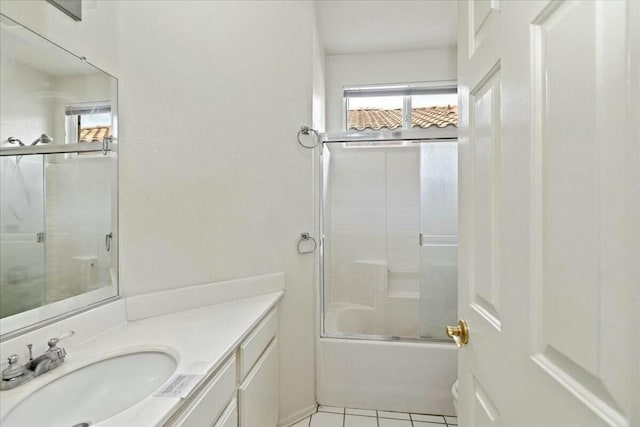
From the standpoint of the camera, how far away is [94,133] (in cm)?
131

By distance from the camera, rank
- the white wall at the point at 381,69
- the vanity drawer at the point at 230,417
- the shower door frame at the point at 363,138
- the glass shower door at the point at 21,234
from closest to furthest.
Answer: the glass shower door at the point at 21,234, the vanity drawer at the point at 230,417, the shower door frame at the point at 363,138, the white wall at the point at 381,69

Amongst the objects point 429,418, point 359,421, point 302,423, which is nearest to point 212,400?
point 302,423

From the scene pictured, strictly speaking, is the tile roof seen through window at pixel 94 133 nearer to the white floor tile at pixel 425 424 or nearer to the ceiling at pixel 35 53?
the ceiling at pixel 35 53

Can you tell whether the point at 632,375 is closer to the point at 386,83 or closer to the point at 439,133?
the point at 439,133

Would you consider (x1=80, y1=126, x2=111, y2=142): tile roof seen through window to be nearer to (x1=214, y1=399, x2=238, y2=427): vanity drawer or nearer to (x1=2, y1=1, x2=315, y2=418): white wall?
(x1=2, y1=1, x2=315, y2=418): white wall

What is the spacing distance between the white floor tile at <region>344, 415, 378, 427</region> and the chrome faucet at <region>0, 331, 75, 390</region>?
161cm

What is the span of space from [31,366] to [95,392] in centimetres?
20

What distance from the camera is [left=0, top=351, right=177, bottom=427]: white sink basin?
835 mm

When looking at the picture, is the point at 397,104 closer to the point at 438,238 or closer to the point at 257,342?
the point at 438,238

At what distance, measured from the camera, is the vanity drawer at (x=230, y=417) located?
107 centimetres

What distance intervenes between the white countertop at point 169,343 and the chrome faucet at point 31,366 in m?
0.02

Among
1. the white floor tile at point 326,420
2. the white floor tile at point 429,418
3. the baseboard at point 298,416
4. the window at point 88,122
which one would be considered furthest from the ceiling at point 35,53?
the white floor tile at point 429,418

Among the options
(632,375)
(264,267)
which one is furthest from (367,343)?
(632,375)

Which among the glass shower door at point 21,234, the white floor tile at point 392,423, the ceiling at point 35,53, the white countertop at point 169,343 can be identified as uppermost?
the ceiling at point 35,53
